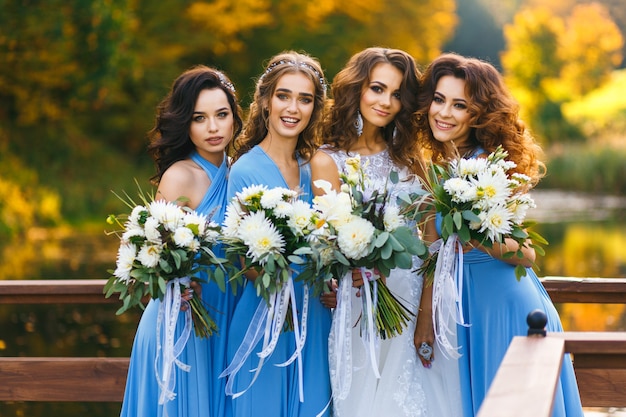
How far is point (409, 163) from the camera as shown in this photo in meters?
4.71

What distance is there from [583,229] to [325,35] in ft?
38.3

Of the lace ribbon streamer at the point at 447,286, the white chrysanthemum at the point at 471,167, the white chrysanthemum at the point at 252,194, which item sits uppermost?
the white chrysanthemum at the point at 471,167

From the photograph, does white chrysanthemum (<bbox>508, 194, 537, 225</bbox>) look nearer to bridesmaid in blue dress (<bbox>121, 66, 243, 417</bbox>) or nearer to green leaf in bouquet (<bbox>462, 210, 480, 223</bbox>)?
green leaf in bouquet (<bbox>462, 210, 480, 223</bbox>)

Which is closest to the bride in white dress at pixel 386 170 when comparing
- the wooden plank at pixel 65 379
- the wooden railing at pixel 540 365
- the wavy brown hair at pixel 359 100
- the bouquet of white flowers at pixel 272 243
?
the wavy brown hair at pixel 359 100

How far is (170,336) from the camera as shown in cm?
409

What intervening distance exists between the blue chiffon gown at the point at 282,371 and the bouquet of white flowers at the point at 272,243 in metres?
0.18

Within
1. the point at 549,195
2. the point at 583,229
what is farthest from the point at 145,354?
the point at 549,195

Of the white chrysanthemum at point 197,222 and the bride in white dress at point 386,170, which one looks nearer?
the white chrysanthemum at point 197,222

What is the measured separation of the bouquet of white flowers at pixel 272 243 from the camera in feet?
12.7

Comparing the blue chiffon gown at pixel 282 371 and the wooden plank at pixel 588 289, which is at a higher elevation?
the wooden plank at pixel 588 289

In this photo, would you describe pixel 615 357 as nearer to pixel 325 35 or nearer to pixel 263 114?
pixel 263 114

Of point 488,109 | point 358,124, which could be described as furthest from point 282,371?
point 488,109

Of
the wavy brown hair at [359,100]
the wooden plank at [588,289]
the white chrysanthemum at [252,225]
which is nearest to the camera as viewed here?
the white chrysanthemum at [252,225]

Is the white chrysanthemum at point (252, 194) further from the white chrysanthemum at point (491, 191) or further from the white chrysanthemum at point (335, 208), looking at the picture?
the white chrysanthemum at point (491, 191)
